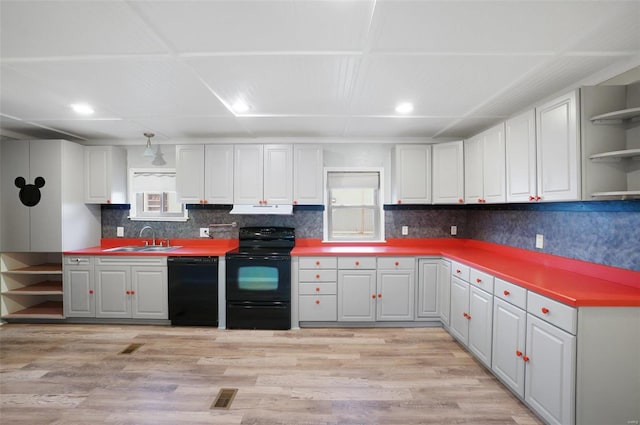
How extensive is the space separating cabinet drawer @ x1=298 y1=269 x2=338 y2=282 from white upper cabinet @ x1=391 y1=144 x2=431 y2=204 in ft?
4.27

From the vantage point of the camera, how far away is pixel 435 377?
2.45 metres

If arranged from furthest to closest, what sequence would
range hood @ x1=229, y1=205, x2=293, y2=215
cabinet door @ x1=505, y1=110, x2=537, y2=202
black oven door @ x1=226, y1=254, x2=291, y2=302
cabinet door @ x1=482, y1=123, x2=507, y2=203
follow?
range hood @ x1=229, y1=205, x2=293, y2=215, black oven door @ x1=226, y1=254, x2=291, y2=302, cabinet door @ x1=482, y1=123, x2=507, y2=203, cabinet door @ x1=505, y1=110, x2=537, y2=202

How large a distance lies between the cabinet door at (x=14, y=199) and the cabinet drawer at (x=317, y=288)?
11.0 ft

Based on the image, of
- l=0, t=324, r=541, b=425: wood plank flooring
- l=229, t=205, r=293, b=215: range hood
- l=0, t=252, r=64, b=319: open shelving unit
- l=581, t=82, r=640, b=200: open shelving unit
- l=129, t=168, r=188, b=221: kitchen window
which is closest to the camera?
l=581, t=82, r=640, b=200: open shelving unit

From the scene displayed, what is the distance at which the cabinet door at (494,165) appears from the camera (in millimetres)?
2766

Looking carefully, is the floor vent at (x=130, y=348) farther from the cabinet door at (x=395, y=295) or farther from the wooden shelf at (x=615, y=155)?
the wooden shelf at (x=615, y=155)

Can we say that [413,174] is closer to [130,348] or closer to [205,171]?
[205,171]

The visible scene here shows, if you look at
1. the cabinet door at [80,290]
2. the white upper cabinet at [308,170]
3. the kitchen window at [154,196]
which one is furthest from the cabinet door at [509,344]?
the cabinet door at [80,290]

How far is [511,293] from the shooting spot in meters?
2.17

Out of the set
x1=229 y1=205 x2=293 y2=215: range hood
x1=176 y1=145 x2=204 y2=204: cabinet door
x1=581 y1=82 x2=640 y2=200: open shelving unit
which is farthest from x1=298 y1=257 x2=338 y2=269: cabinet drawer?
x1=581 y1=82 x2=640 y2=200: open shelving unit

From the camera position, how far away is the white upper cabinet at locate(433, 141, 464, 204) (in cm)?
351

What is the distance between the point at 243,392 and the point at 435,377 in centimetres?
160

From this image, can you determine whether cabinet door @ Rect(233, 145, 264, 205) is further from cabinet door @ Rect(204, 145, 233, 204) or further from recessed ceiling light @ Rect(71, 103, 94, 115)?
recessed ceiling light @ Rect(71, 103, 94, 115)

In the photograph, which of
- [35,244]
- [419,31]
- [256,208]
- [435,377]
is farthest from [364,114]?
[35,244]
